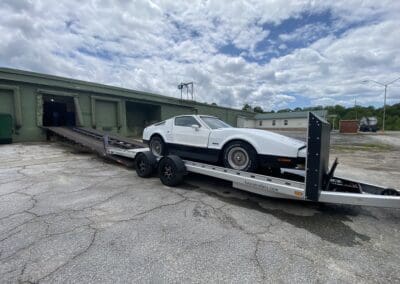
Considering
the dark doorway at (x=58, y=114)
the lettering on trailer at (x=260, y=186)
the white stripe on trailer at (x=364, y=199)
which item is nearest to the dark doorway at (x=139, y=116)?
the dark doorway at (x=58, y=114)

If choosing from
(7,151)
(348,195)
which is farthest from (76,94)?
(348,195)

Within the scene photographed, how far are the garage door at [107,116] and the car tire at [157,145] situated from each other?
34.6 ft

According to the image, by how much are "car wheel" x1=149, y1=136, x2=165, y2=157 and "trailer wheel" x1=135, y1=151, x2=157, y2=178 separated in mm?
511

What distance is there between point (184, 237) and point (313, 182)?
198 cm

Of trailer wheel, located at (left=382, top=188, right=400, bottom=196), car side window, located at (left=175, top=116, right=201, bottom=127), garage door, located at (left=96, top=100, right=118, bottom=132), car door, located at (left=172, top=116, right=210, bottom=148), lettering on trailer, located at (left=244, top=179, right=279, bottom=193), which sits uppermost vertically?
garage door, located at (left=96, top=100, right=118, bottom=132)

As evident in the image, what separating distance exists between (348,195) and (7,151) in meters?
12.0

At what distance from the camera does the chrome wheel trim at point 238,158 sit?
416 cm

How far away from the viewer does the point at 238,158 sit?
4305mm

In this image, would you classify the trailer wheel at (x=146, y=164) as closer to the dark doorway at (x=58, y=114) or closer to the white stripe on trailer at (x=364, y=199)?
the white stripe on trailer at (x=364, y=199)

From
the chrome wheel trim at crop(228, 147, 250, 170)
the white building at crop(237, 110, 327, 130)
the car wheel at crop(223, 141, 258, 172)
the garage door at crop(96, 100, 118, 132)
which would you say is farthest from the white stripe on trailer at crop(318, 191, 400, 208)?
the white building at crop(237, 110, 327, 130)

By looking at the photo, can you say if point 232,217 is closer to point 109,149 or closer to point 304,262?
point 304,262

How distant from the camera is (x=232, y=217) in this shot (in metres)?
3.28

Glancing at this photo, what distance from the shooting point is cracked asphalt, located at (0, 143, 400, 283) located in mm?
2035

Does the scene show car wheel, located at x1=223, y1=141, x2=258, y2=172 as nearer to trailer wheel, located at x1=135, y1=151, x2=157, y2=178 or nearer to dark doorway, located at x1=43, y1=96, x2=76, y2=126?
trailer wheel, located at x1=135, y1=151, x2=157, y2=178
